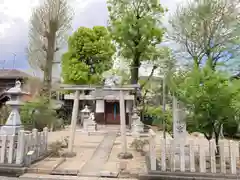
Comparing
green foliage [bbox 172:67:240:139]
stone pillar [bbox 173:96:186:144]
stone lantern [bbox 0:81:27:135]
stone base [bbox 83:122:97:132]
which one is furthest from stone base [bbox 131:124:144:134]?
stone lantern [bbox 0:81:27:135]

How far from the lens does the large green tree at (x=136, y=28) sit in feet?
48.1

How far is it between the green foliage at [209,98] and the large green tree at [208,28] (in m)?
6.31

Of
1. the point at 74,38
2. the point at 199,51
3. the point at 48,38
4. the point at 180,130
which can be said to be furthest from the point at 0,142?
the point at 74,38

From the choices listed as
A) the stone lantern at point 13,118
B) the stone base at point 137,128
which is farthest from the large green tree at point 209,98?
the stone base at point 137,128

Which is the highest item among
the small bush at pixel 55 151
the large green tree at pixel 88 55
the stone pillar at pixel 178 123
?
the large green tree at pixel 88 55

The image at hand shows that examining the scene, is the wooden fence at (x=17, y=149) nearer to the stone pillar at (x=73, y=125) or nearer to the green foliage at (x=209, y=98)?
the stone pillar at (x=73, y=125)

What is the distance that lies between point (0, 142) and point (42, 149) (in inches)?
52.5

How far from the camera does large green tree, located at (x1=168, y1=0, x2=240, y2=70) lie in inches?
459

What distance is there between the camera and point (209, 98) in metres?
5.26

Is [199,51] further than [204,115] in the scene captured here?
Yes

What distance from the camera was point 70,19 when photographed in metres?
16.8

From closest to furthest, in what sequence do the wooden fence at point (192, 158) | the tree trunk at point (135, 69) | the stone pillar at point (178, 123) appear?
the wooden fence at point (192, 158) → the stone pillar at point (178, 123) → the tree trunk at point (135, 69)

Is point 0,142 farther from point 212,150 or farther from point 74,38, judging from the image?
point 74,38

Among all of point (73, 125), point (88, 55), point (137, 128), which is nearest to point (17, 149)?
point (73, 125)
